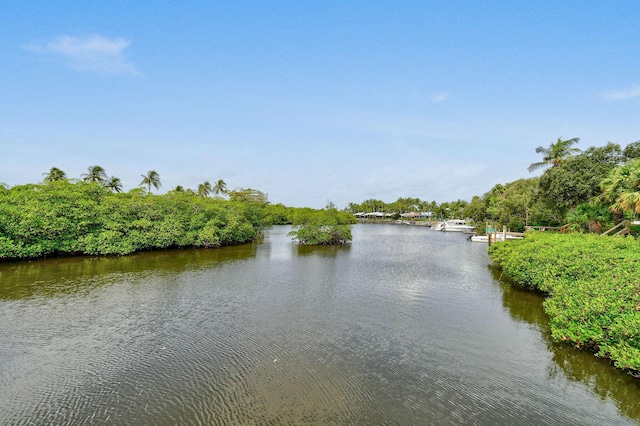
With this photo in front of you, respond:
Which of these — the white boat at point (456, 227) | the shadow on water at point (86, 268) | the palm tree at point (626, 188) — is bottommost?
the shadow on water at point (86, 268)

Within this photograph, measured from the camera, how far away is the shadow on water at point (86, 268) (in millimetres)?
17641

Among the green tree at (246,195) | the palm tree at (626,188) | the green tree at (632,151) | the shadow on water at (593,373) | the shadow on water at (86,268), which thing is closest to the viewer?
the shadow on water at (593,373)

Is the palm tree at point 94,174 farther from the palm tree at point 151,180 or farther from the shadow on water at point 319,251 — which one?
the shadow on water at point 319,251

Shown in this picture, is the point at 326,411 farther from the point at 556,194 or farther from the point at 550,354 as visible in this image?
the point at 556,194

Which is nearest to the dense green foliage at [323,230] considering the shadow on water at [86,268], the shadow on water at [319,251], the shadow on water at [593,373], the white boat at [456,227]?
the shadow on water at [319,251]

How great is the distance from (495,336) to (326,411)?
7833mm

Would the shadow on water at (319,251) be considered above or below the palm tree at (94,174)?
below

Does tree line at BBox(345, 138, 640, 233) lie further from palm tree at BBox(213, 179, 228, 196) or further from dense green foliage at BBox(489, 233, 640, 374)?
palm tree at BBox(213, 179, 228, 196)

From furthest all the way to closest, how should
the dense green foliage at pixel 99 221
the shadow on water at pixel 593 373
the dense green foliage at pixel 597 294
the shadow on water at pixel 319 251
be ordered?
1. the shadow on water at pixel 319 251
2. the dense green foliage at pixel 99 221
3. the dense green foliage at pixel 597 294
4. the shadow on water at pixel 593 373

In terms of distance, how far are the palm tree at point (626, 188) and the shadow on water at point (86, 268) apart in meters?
27.3

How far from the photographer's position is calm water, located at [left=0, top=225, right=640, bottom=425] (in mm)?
7582

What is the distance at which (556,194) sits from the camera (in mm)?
29078

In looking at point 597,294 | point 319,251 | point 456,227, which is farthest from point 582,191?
point 456,227

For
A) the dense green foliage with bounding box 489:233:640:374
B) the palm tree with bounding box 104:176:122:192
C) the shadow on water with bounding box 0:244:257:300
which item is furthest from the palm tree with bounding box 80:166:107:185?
the dense green foliage with bounding box 489:233:640:374
